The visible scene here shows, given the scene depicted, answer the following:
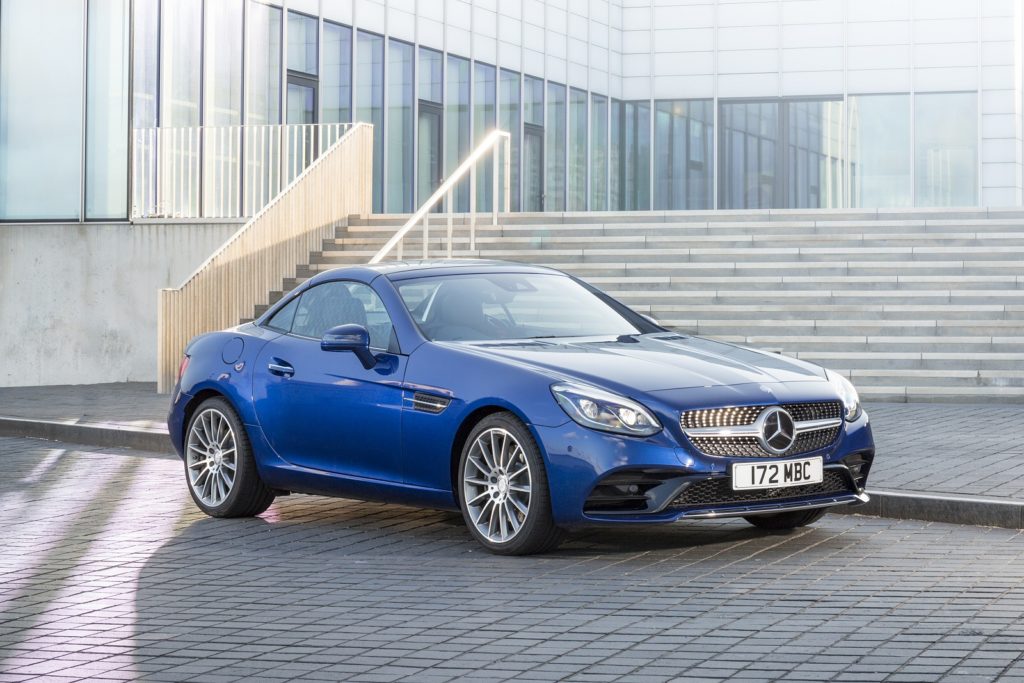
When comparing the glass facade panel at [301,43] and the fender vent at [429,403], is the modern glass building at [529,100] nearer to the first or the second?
the glass facade panel at [301,43]

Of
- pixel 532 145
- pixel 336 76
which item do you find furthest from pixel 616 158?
pixel 336 76

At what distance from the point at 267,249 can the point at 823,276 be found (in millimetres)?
6845

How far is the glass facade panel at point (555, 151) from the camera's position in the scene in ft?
124

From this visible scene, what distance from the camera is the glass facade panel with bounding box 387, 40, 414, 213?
31.4 m

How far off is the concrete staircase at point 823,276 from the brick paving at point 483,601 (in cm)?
829

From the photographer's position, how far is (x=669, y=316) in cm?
1866

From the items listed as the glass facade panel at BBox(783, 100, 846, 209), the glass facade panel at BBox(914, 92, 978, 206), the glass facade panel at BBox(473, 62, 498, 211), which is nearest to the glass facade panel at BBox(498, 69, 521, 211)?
the glass facade panel at BBox(473, 62, 498, 211)

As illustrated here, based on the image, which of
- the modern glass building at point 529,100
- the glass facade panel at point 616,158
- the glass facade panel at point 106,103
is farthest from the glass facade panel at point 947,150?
the glass facade panel at point 106,103

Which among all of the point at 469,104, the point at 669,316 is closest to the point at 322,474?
the point at 669,316

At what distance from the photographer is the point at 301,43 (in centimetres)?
2900

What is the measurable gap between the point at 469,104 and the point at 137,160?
11.7 metres

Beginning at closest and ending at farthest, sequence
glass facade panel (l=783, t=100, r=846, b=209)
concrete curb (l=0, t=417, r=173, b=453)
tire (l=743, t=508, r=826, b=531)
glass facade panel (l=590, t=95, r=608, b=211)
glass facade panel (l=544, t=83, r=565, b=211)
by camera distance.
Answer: tire (l=743, t=508, r=826, b=531) < concrete curb (l=0, t=417, r=173, b=453) < glass facade panel (l=544, t=83, r=565, b=211) < glass facade panel (l=783, t=100, r=846, b=209) < glass facade panel (l=590, t=95, r=608, b=211)

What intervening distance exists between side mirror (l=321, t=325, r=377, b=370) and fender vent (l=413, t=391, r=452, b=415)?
446 mm

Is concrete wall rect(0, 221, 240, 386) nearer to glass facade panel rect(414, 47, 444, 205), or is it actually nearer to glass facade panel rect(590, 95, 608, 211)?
glass facade panel rect(414, 47, 444, 205)
